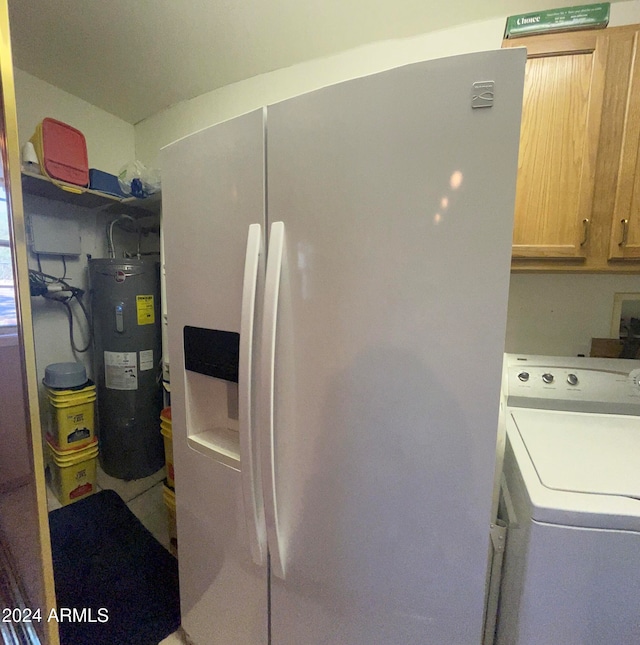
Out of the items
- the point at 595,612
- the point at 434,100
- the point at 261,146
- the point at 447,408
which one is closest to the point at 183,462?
the point at 447,408

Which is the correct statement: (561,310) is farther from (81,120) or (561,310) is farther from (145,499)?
(81,120)

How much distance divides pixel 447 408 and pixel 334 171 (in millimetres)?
559

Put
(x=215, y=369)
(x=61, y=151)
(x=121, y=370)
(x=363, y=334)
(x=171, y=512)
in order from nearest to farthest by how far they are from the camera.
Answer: (x=363, y=334) → (x=215, y=369) → (x=171, y=512) → (x=61, y=151) → (x=121, y=370)

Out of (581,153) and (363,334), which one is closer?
(363,334)

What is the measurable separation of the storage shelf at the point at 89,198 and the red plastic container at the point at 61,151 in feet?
0.17

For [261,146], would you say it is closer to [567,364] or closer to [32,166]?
[567,364]

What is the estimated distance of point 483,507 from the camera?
596 mm

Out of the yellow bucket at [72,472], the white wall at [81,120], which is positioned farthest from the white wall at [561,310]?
the white wall at [81,120]

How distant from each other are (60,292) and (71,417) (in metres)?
0.84

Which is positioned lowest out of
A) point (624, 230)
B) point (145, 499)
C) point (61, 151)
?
point (145, 499)

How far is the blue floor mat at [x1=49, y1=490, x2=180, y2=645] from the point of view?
3.74ft

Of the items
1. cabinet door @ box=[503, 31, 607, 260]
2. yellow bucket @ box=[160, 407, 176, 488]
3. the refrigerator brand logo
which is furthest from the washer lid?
yellow bucket @ box=[160, 407, 176, 488]

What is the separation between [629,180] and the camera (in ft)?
2.94

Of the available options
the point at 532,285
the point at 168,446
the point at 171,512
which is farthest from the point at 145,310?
the point at 532,285
